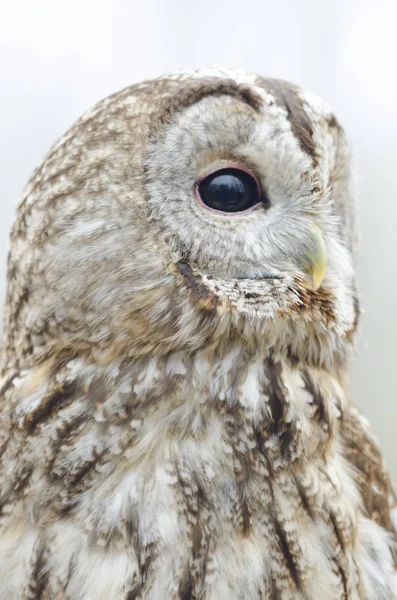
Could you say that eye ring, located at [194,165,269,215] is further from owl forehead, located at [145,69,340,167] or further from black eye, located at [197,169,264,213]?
owl forehead, located at [145,69,340,167]

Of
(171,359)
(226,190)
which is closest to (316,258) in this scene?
(226,190)

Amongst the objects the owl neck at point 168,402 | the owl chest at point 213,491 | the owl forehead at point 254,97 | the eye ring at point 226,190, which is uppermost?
the owl forehead at point 254,97

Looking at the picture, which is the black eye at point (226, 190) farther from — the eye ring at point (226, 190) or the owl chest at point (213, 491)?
the owl chest at point (213, 491)

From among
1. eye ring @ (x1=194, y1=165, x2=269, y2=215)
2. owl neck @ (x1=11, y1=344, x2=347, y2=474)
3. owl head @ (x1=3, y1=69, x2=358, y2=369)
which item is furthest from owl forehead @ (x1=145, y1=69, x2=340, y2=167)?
owl neck @ (x1=11, y1=344, x2=347, y2=474)

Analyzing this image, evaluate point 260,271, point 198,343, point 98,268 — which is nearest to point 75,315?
point 98,268

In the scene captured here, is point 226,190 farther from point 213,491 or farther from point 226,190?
point 213,491

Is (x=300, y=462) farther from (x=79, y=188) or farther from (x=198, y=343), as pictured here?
(x=79, y=188)

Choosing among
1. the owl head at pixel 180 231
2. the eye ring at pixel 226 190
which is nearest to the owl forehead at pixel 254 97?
the owl head at pixel 180 231
